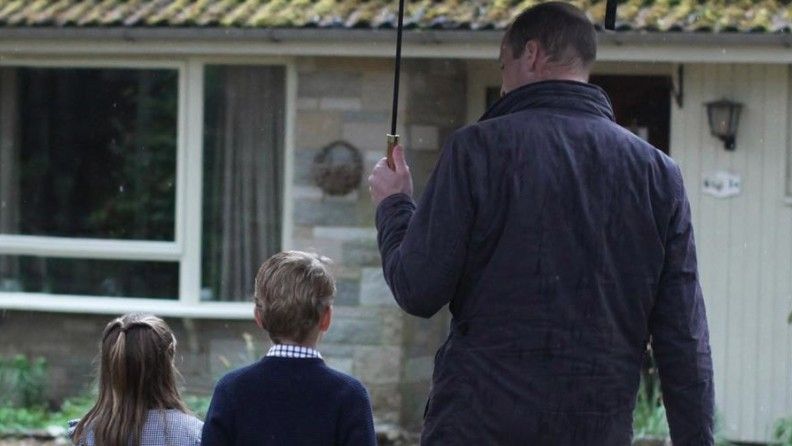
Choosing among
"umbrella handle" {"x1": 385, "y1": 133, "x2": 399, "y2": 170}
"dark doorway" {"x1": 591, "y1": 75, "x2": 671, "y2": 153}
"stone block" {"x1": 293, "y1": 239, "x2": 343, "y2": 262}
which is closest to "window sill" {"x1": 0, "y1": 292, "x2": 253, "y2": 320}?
"stone block" {"x1": 293, "y1": 239, "x2": 343, "y2": 262}

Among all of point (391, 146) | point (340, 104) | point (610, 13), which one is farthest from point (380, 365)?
point (391, 146)

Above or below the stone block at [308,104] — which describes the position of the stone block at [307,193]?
below

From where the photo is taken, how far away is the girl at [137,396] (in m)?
3.89

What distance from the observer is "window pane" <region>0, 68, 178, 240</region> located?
1048 cm

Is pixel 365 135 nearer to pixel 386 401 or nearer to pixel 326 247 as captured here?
pixel 326 247

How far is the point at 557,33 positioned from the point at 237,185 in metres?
6.96

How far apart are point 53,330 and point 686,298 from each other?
7.82 m

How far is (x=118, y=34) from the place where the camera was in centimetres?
968

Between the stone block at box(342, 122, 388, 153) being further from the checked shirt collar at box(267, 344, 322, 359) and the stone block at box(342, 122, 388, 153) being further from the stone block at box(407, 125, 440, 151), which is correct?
the checked shirt collar at box(267, 344, 322, 359)

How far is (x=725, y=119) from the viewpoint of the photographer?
9.18 metres

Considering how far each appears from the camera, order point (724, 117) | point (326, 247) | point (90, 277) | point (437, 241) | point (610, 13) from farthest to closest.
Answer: point (90, 277) < point (326, 247) < point (724, 117) < point (610, 13) < point (437, 241)

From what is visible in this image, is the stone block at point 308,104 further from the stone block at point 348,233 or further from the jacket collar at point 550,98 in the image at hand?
the jacket collar at point 550,98

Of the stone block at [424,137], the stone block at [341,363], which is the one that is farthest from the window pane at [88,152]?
the stone block at [424,137]

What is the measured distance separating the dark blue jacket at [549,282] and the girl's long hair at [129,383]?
834 mm
